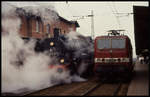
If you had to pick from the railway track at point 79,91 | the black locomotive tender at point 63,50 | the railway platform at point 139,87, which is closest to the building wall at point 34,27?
the black locomotive tender at point 63,50

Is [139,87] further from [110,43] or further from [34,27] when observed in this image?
[34,27]

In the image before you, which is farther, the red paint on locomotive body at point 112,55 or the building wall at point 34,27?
the building wall at point 34,27

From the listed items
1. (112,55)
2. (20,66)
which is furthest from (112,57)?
(20,66)

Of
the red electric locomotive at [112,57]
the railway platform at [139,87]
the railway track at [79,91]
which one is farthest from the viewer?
the red electric locomotive at [112,57]

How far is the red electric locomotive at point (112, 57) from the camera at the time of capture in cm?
1465

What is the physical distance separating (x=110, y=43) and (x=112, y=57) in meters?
0.85

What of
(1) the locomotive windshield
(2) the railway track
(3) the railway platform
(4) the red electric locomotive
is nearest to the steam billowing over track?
(2) the railway track

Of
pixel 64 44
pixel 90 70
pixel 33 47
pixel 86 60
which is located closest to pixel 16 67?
pixel 33 47

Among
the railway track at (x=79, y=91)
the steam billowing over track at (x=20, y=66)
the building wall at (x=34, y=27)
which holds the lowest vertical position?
the railway track at (x=79, y=91)

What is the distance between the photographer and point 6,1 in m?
11.7

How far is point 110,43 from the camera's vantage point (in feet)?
50.1

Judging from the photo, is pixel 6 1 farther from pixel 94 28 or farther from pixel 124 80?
pixel 94 28

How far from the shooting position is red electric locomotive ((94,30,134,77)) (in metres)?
14.6

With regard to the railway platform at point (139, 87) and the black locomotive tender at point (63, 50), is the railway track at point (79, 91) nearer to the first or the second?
the railway platform at point (139, 87)
